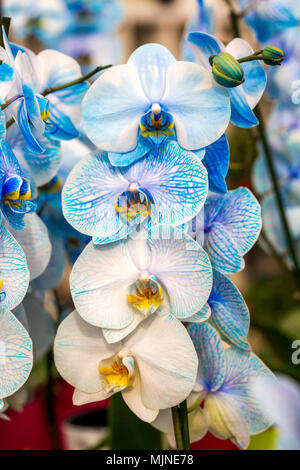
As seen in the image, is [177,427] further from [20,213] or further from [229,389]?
[20,213]

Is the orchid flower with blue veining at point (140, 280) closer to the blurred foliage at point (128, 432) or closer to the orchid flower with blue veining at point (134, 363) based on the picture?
the orchid flower with blue veining at point (134, 363)

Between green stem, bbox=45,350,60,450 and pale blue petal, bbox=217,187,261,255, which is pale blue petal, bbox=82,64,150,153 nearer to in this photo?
pale blue petal, bbox=217,187,261,255

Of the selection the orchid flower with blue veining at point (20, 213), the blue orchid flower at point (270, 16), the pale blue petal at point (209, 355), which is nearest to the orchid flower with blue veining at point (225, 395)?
the pale blue petal at point (209, 355)

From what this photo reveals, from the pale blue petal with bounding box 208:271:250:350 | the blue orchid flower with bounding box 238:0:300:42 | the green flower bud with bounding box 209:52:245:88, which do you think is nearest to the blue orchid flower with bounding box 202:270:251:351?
the pale blue petal with bounding box 208:271:250:350

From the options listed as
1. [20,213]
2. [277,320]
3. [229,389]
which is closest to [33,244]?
[20,213]

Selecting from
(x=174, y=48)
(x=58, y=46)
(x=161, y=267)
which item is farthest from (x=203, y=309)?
(x=174, y=48)

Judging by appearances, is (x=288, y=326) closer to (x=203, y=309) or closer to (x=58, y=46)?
(x=203, y=309)
